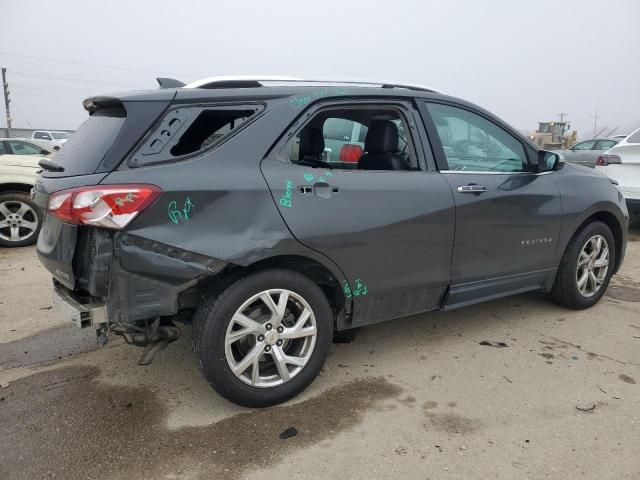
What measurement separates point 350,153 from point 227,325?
4.96 ft

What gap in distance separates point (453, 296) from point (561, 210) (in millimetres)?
1221

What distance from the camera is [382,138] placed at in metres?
3.11

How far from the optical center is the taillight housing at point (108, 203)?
87.5 inches

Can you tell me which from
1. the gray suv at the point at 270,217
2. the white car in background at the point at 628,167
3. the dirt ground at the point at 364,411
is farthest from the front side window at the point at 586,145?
the gray suv at the point at 270,217

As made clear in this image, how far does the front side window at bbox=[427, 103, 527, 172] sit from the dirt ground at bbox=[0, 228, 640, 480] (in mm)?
1280

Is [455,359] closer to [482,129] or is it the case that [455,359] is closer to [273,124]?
[482,129]

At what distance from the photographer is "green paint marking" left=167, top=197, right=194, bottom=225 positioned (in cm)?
231

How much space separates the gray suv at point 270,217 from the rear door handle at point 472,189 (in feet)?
0.04

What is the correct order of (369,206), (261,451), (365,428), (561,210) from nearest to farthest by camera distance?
(261,451) < (365,428) < (369,206) < (561,210)

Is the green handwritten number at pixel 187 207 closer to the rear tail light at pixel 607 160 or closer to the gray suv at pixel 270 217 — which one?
the gray suv at pixel 270 217

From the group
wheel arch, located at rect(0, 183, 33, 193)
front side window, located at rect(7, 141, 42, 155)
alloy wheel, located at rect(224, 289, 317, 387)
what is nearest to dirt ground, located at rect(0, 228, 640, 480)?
alloy wheel, located at rect(224, 289, 317, 387)

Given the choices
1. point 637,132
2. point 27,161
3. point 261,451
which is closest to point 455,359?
point 261,451

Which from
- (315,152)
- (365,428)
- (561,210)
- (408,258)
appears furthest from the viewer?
(561,210)

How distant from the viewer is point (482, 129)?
3.49 meters
